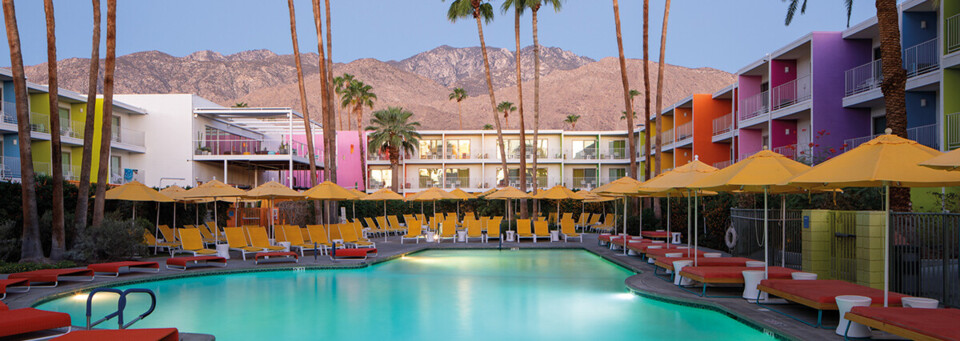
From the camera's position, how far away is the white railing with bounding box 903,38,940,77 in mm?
17844

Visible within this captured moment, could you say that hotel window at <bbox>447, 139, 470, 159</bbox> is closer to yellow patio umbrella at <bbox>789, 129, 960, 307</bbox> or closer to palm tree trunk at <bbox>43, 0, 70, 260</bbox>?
palm tree trunk at <bbox>43, 0, 70, 260</bbox>

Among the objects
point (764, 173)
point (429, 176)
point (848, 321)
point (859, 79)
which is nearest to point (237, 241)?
point (764, 173)

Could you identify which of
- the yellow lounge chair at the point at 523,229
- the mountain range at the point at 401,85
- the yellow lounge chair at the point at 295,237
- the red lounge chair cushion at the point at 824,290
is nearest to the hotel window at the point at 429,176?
the yellow lounge chair at the point at 523,229

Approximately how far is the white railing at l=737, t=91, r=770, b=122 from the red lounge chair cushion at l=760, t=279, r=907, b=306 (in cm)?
1872

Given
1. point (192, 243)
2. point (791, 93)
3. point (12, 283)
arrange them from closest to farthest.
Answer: point (12, 283) < point (192, 243) < point (791, 93)

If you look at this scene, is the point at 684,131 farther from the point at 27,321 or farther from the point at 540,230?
the point at 27,321

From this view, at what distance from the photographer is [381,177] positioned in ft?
163

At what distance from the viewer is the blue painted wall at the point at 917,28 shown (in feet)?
60.0

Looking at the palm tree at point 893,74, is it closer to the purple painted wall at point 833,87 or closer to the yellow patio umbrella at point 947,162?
the yellow patio umbrella at point 947,162

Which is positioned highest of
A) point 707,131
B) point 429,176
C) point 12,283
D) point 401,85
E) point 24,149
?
point 401,85

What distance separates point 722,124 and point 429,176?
22836 millimetres

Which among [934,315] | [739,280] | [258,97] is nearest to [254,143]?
[739,280]

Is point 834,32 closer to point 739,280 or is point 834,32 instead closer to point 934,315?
point 739,280

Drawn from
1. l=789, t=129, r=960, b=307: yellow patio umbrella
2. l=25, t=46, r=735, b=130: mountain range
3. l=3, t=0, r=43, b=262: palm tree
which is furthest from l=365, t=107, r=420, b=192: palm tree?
l=25, t=46, r=735, b=130: mountain range
